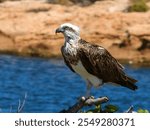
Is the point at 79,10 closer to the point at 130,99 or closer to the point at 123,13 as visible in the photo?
the point at 123,13

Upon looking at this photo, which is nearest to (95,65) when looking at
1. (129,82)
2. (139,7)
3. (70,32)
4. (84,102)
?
(129,82)

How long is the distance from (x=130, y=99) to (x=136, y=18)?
1251cm

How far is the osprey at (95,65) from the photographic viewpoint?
1041 centimetres

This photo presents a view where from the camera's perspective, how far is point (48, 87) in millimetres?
36438

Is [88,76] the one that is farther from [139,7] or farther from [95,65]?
[139,7]

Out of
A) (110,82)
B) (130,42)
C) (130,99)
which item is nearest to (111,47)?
(130,42)

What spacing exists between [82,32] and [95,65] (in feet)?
107

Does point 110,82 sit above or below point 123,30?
below

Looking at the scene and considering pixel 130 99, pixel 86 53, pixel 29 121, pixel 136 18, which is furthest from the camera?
pixel 136 18

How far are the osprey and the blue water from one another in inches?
611

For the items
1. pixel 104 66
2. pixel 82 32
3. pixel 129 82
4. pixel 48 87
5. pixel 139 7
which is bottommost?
pixel 48 87

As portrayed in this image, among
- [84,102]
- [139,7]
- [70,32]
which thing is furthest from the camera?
[139,7]

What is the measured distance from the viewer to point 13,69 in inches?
1617

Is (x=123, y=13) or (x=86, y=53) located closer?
(x=86, y=53)
